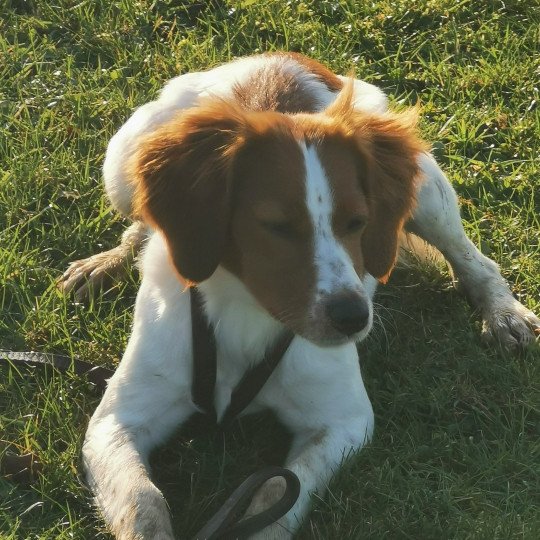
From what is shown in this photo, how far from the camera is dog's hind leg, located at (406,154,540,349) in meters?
4.66

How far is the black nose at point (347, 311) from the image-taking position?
11.2 feet

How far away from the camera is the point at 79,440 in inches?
152

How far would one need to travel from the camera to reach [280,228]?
3.48 meters

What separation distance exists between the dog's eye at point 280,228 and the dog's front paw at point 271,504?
0.79 m

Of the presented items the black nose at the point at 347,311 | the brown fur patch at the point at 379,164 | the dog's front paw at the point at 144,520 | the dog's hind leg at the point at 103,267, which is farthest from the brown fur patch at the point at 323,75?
the dog's front paw at the point at 144,520

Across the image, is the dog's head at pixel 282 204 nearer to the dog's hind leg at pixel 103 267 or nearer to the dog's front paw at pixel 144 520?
the dog's front paw at pixel 144 520

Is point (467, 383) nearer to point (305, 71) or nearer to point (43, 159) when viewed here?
point (305, 71)

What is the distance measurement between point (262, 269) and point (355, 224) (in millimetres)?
330

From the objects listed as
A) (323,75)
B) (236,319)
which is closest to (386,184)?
(236,319)

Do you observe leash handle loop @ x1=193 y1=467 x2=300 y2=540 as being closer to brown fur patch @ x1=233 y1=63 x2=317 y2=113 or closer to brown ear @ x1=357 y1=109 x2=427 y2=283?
brown ear @ x1=357 y1=109 x2=427 y2=283

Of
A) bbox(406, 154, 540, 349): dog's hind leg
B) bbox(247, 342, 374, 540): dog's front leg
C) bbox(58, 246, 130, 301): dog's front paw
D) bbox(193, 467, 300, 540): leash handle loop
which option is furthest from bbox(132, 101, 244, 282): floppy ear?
bbox(406, 154, 540, 349): dog's hind leg

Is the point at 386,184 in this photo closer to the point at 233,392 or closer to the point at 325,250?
the point at 325,250

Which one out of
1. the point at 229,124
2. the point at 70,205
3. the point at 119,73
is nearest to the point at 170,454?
the point at 229,124

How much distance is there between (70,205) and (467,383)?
2002 mm
